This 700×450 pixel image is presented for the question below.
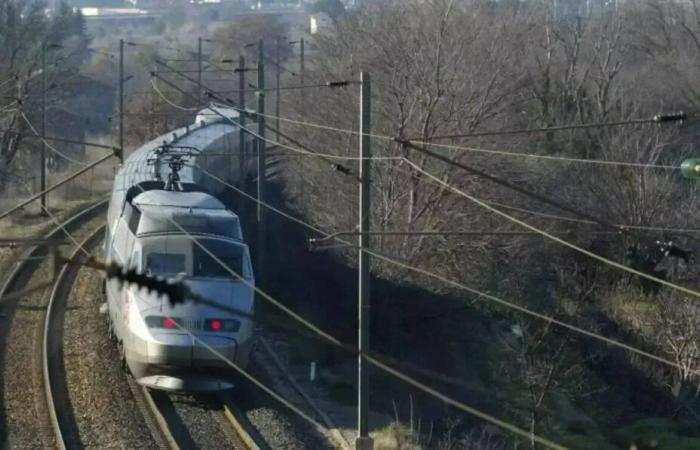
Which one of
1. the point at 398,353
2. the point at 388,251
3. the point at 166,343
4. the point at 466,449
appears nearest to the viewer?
the point at 166,343

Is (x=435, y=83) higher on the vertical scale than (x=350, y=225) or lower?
higher

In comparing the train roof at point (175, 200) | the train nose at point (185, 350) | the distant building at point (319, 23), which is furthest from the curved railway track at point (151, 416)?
the distant building at point (319, 23)

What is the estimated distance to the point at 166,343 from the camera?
1404cm

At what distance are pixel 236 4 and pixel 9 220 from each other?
149552 millimetres

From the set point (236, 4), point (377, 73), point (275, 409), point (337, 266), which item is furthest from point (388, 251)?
point (236, 4)

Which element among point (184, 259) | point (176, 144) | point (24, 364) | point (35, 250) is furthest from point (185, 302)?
point (35, 250)

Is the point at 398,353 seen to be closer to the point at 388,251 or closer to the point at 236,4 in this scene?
the point at 388,251

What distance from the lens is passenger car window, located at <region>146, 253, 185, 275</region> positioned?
14828mm

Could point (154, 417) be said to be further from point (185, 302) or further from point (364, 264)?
point (364, 264)

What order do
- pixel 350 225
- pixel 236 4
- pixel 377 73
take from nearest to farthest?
pixel 350 225
pixel 377 73
pixel 236 4

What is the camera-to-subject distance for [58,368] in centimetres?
1672

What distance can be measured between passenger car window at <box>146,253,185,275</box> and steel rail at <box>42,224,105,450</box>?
3.84ft

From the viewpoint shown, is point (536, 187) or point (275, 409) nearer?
point (275, 409)

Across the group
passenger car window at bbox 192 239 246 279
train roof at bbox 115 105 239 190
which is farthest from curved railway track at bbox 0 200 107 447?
train roof at bbox 115 105 239 190
